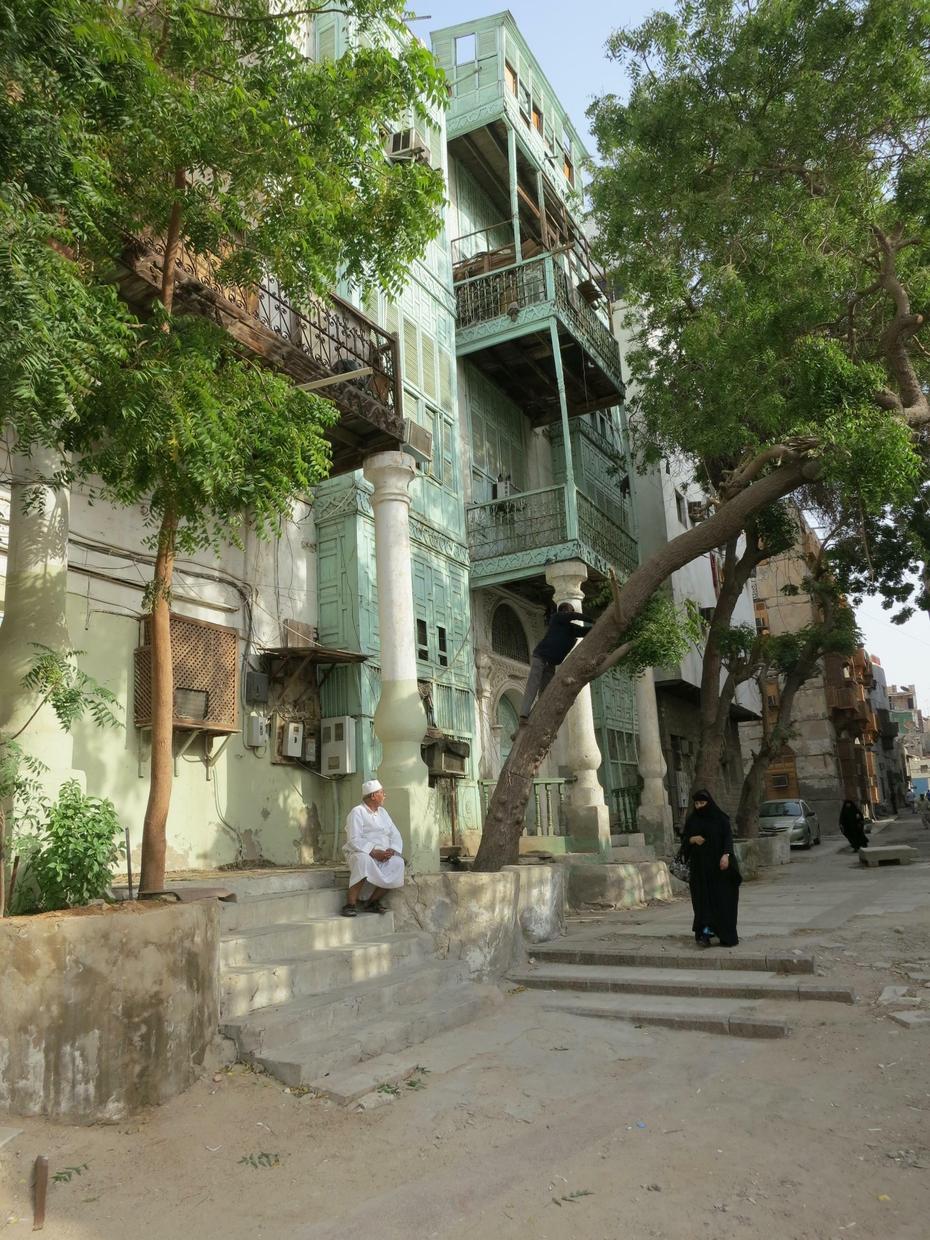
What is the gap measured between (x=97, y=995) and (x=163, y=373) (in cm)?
318

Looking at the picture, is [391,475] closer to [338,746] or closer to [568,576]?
[338,746]

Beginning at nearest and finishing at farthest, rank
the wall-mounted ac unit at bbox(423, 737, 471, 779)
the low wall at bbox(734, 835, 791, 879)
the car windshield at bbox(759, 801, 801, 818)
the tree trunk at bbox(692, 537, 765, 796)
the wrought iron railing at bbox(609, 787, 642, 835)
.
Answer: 1. the wall-mounted ac unit at bbox(423, 737, 471, 779)
2. the tree trunk at bbox(692, 537, 765, 796)
3. the low wall at bbox(734, 835, 791, 879)
4. the wrought iron railing at bbox(609, 787, 642, 835)
5. the car windshield at bbox(759, 801, 801, 818)

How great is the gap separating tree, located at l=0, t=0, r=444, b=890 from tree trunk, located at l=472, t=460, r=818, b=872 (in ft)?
12.9

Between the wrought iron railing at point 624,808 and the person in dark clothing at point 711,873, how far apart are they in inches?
340

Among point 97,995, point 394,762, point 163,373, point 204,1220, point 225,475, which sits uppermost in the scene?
point 163,373

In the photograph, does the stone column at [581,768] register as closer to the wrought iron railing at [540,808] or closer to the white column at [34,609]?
the wrought iron railing at [540,808]

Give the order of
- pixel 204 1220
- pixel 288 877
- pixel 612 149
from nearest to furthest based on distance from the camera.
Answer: pixel 204 1220
pixel 288 877
pixel 612 149

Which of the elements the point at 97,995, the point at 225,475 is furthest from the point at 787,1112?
the point at 225,475

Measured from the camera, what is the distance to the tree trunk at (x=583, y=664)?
29.2 ft

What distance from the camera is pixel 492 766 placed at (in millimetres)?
14164

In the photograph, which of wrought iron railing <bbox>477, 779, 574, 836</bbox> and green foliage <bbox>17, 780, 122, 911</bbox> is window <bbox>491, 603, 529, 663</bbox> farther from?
green foliage <bbox>17, 780, 122, 911</bbox>

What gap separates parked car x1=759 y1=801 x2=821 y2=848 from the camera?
25.1 metres

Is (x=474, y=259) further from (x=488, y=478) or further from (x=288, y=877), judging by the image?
(x=288, y=877)

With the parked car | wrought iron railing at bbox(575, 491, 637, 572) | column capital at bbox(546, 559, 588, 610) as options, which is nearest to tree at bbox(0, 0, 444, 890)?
column capital at bbox(546, 559, 588, 610)
